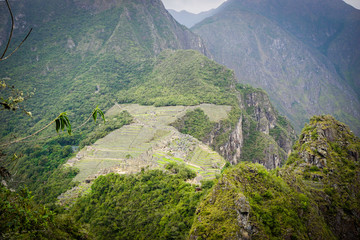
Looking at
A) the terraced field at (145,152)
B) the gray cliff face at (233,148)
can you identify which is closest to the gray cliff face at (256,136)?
the gray cliff face at (233,148)

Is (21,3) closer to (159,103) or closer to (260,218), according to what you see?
(159,103)

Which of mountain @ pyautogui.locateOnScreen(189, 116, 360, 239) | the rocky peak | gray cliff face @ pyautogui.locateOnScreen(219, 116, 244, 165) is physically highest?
the rocky peak

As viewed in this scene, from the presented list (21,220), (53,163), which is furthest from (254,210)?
(53,163)

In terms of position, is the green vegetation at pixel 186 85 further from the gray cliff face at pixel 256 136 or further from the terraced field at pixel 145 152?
the terraced field at pixel 145 152

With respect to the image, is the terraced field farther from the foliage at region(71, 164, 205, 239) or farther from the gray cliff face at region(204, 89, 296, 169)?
the gray cliff face at region(204, 89, 296, 169)

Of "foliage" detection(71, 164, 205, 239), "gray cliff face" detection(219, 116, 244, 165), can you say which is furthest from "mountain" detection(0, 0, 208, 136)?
"foliage" detection(71, 164, 205, 239)

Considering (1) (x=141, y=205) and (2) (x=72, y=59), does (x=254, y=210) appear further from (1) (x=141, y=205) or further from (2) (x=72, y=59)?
(2) (x=72, y=59)

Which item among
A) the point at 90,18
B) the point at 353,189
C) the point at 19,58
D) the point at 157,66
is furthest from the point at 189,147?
the point at 90,18
